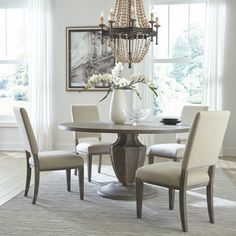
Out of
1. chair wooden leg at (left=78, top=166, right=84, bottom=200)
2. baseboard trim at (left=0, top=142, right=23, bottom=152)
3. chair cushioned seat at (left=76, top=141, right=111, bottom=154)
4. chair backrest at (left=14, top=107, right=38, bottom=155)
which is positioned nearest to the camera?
chair backrest at (left=14, top=107, right=38, bottom=155)

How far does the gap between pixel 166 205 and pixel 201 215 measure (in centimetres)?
40

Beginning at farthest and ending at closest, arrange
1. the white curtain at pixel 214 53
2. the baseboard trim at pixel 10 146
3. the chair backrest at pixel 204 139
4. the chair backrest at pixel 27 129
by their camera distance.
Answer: the baseboard trim at pixel 10 146, the white curtain at pixel 214 53, the chair backrest at pixel 27 129, the chair backrest at pixel 204 139

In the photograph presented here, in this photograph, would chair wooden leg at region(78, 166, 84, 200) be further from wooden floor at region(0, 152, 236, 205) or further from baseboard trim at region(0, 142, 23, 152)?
baseboard trim at region(0, 142, 23, 152)

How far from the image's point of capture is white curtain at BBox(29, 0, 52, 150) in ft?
21.8

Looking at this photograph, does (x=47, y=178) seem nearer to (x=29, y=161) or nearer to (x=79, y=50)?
(x=29, y=161)

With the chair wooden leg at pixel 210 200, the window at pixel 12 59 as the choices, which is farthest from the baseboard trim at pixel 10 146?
the chair wooden leg at pixel 210 200

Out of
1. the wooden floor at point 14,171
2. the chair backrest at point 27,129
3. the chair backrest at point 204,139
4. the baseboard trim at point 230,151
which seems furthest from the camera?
the baseboard trim at point 230,151

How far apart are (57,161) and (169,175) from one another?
1160mm

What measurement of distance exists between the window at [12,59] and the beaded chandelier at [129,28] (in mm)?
3147

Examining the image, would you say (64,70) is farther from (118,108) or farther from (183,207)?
(183,207)

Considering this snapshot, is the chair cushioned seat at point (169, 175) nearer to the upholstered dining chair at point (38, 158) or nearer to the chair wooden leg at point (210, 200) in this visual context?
the chair wooden leg at point (210, 200)

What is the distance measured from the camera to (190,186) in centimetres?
312

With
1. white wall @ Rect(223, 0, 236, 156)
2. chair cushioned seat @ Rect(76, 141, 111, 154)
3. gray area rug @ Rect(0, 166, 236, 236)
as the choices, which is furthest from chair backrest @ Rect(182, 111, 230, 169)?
white wall @ Rect(223, 0, 236, 156)

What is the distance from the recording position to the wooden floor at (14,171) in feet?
13.9
